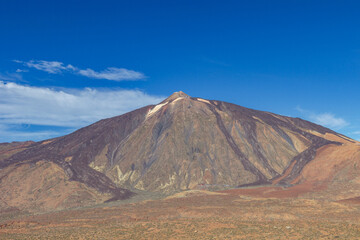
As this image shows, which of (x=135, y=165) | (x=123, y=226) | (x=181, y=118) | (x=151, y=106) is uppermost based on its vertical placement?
(x=151, y=106)

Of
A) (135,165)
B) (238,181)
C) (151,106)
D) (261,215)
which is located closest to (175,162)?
(135,165)

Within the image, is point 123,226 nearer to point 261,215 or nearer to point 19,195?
point 261,215

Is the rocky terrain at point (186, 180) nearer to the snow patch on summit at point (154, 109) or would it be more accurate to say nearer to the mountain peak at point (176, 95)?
the snow patch on summit at point (154, 109)

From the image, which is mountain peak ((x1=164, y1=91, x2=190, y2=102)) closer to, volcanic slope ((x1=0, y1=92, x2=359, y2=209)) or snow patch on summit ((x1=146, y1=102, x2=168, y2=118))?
volcanic slope ((x1=0, y1=92, x2=359, y2=209))

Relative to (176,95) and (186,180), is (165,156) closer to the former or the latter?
(186,180)

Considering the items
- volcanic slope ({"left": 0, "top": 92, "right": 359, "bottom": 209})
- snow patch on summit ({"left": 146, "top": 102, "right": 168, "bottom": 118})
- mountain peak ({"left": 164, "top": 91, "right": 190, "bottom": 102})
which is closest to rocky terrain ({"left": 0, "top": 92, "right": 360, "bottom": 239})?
volcanic slope ({"left": 0, "top": 92, "right": 359, "bottom": 209})

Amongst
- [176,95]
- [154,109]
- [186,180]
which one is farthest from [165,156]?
[176,95]

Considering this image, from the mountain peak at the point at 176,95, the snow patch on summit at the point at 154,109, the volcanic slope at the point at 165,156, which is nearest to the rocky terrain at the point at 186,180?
the volcanic slope at the point at 165,156

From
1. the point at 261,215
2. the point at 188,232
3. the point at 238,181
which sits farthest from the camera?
the point at 238,181
